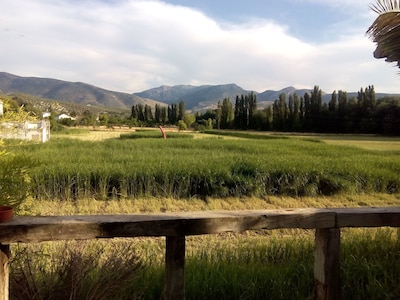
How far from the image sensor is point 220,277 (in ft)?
8.68

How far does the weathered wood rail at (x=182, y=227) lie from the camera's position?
1.54 m

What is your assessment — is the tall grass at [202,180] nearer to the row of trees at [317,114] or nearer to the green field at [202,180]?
the green field at [202,180]

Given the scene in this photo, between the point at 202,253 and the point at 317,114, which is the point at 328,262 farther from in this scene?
the point at 317,114

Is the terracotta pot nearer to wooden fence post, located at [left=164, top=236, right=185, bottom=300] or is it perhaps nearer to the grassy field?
the grassy field

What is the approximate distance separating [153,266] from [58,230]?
1543 mm

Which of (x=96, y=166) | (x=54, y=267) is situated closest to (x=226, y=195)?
(x=96, y=166)

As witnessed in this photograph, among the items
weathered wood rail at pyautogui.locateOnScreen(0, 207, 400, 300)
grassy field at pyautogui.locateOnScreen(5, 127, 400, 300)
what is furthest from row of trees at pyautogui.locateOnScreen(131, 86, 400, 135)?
weathered wood rail at pyautogui.locateOnScreen(0, 207, 400, 300)

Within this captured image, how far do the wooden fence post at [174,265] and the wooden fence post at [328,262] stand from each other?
785 mm

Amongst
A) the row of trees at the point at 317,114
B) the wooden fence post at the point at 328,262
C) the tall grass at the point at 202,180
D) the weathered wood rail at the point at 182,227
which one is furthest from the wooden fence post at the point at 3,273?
the row of trees at the point at 317,114

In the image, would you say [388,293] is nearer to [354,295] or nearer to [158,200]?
[354,295]

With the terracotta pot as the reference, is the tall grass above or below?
below

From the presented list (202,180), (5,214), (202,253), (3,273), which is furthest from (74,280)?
(202,180)

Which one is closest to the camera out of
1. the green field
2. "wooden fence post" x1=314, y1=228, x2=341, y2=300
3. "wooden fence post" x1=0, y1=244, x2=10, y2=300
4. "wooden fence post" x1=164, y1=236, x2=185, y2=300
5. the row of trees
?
"wooden fence post" x1=0, y1=244, x2=10, y2=300

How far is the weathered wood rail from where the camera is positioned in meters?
1.54
